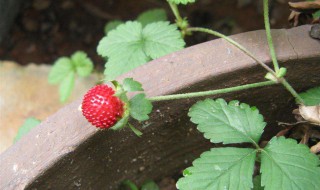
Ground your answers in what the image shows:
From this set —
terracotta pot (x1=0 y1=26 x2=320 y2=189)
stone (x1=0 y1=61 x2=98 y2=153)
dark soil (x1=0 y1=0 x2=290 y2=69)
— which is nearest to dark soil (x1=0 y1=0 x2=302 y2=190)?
dark soil (x1=0 y1=0 x2=290 y2=69)

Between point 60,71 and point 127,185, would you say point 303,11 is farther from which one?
point 60,71

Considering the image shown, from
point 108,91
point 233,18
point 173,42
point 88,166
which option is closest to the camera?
point 108,91

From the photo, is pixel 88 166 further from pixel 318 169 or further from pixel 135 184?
pixel 318 169

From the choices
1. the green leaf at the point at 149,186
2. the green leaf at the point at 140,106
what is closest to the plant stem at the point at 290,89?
the green leaf at the point at 140,106

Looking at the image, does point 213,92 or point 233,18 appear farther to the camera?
point 233,18

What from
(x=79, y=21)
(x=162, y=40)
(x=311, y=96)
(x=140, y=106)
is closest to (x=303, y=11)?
(x=311, y=96)

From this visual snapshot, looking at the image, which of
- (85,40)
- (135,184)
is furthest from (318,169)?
(85,40)
